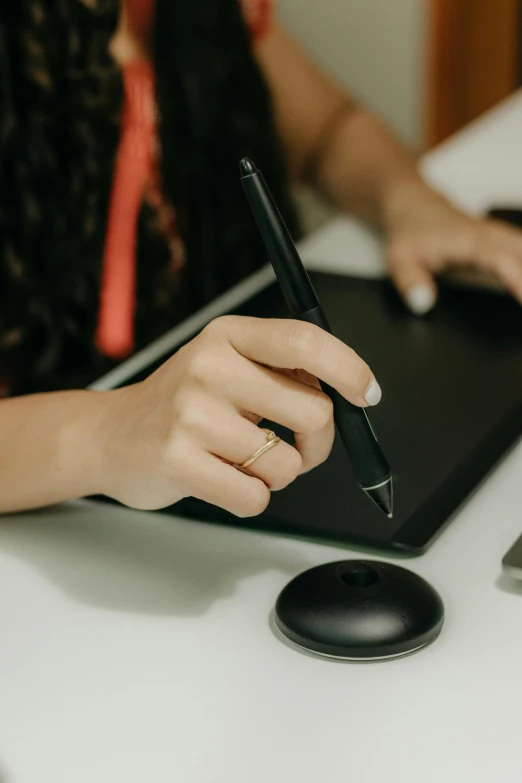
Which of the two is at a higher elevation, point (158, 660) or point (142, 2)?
point (142, 2)

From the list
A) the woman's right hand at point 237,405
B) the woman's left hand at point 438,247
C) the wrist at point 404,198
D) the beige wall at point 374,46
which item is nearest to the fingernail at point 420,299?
→ the woman's left hand at point 438,247

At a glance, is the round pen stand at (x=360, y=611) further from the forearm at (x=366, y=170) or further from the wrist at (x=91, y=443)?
the forearm at (x=366, y=170)

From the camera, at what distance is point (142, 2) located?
1.17 meters

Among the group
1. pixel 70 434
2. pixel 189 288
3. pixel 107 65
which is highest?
pixel 107 65

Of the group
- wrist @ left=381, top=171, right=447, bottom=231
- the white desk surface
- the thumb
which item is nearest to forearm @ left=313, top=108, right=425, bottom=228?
wrist @ left=381, top=171, right=447, bottom=231

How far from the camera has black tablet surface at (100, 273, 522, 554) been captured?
62 cm

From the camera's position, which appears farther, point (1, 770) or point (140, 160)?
point (140, 160)

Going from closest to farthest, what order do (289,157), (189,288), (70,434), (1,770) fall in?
(1,770)
(70,434)
(189,288)
(289,157)

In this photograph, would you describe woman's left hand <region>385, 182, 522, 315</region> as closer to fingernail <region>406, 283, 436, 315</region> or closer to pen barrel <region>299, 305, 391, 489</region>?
fingernail <region>406, 283, 436, 315</region>

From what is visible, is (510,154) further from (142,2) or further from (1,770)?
(1,770)

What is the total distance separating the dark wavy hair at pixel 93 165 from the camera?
1.04m

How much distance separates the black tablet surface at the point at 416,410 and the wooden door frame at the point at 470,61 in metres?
1.66

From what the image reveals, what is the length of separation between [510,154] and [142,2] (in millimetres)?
461

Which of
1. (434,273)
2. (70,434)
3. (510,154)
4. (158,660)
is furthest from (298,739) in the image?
(510,154)
